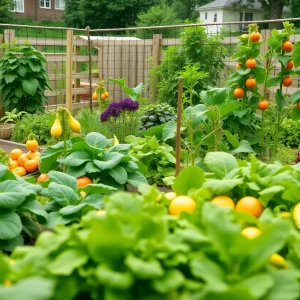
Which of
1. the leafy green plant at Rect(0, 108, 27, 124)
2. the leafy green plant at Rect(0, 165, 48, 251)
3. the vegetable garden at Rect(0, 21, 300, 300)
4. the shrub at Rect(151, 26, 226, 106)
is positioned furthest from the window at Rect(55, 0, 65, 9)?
the leafy green plant at Rect(0, 165, 48, 251)

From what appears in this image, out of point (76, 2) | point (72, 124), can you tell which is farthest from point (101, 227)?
point (76, 2)

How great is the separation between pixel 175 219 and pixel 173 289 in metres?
0.33

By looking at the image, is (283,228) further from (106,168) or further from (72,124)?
(72,124)

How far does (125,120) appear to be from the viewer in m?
5.95

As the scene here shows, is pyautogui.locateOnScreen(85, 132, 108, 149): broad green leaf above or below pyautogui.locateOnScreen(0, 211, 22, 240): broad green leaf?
above

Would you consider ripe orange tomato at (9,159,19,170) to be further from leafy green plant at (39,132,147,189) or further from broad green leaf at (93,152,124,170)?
broad green leaf at (93,152,124,170)

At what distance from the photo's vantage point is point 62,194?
2.54 m

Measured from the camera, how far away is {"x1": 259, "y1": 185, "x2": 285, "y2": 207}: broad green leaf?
1636 mm

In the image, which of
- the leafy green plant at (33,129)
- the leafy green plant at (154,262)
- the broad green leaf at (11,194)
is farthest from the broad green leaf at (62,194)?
the leafy green plant at (33,129)

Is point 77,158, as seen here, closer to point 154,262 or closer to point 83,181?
point 83,181

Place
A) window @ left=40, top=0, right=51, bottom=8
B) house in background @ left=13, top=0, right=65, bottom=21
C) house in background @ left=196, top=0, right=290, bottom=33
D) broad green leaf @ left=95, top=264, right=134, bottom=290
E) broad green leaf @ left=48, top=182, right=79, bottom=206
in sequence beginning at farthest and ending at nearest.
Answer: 1. house in background @ left=196, top=0, right=290, bottom=33
2. window @ left=40, top=0, right=51, bottom=8
3. house in background @ left=13, top=0, right=65, bottom=21
4. broad green leaf @ left=48, top=182, right=79, bottom=206
5. broad green leaf @ left=95, top=264, right=134, bottom=290

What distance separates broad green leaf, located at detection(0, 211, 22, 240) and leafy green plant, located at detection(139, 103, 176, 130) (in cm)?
344

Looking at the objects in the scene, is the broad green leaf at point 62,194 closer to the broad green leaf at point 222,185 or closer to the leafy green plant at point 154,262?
the broad green leaf at point 222,185

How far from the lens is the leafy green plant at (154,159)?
4.41 metres
